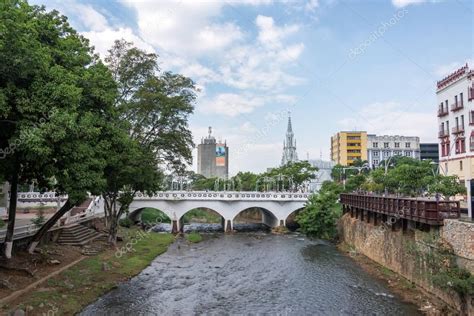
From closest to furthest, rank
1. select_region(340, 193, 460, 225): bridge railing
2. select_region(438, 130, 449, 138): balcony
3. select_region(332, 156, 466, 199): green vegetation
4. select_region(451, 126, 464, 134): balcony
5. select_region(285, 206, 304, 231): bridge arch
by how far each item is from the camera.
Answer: select_region(340, 193, 460, 225): bridge railing < select_region(332, 156, 466, 199): green vegetation < select_region(451, 126, 464, 134): balcony < select_region(438, 130, 449, 138): balcony < select_region(285, 206, 304, 231): bridge arch

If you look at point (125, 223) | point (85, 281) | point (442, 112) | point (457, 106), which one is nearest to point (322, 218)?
point (442, 112)

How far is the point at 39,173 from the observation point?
1753 cm

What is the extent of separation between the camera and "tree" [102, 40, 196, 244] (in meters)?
29.0

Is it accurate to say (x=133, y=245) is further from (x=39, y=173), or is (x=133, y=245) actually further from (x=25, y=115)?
(x=25, y=115)

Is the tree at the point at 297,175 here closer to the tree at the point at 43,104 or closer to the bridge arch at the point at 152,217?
the bridge arch at the point at 152,217

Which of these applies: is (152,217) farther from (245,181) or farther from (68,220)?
(245,181)

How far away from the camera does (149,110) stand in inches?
1164

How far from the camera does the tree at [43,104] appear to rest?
1287 cm

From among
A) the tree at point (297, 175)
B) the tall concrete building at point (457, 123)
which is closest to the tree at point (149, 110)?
the tall concrete building at point (457, 123)

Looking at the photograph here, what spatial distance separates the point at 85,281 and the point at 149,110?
1402 centimetres

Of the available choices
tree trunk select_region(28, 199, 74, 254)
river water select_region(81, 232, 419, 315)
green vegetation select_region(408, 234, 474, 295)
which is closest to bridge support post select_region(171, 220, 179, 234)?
river water select_region(81, 232, 419, 315)

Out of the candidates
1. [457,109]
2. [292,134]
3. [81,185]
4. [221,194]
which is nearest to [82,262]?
[81,185]

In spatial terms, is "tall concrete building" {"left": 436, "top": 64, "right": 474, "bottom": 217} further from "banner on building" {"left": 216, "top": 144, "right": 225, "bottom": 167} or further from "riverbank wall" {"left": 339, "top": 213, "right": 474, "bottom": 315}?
"banner on building" {"left": 216, "top": 144, "right": 225, "bottom": 167}

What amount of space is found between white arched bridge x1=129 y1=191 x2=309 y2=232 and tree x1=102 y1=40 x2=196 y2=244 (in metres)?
16.7
